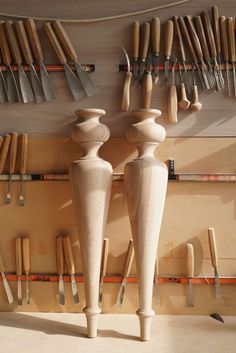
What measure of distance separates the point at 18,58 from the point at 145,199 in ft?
1.94

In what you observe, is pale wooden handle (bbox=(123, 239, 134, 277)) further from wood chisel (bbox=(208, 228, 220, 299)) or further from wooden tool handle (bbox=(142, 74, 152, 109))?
wooden tool handle (bbox=(142, 74, 152, 109))

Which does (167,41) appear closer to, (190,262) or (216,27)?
(216,27)

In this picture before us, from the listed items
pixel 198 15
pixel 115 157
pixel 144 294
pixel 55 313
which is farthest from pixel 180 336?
pixel 198 15

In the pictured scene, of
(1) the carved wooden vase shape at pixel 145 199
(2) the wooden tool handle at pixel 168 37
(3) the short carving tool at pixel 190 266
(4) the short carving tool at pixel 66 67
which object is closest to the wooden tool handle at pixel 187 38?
(2) the wooden tool handle at pixel 168 37

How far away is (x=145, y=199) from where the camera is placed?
112 cm

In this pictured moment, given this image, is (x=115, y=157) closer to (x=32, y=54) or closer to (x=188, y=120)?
(x=188, y=120)

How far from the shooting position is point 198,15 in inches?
50.1

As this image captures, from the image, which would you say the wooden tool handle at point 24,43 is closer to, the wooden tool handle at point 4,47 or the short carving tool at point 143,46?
the wooden tool handle at point 4,47

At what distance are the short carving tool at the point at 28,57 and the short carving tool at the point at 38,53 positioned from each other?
0.01m

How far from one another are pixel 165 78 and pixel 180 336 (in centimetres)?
75

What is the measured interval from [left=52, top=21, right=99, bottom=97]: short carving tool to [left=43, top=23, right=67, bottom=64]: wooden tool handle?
1cm

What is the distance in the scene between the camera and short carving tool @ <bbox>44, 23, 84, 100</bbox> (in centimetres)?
128

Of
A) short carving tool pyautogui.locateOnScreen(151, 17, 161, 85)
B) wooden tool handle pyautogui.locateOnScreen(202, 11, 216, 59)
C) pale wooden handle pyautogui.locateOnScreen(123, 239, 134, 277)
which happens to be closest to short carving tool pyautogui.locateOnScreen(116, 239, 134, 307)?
pale wooden handle pyautogui.locateOnScreen(123, 239, 134, 277)

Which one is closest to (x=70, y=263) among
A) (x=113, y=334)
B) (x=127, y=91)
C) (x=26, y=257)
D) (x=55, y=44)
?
(x=26, y=257)
